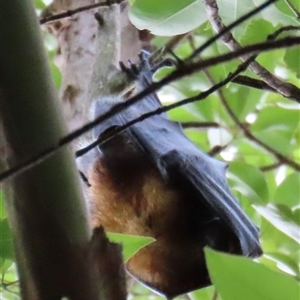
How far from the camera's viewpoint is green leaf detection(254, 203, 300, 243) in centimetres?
77

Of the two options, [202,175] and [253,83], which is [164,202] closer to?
[202,175]

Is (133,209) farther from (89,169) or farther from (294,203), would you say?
(294,203)

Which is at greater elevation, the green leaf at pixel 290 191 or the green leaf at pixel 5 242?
the green leaf at pixel 5 242

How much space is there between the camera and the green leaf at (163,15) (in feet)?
2.02

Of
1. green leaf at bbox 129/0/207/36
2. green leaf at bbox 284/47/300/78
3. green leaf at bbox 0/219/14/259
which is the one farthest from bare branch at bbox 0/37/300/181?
green leaf at bbox 284/47/300/78

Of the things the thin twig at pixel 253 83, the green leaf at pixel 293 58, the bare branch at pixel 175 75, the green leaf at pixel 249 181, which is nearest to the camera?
the bare branch at pixel 175 75

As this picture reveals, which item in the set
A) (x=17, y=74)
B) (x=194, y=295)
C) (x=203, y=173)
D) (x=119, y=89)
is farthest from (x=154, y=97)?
(x=17, y=74)

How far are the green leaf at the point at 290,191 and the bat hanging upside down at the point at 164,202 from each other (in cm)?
23

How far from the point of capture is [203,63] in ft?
0.91

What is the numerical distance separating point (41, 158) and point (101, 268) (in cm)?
9

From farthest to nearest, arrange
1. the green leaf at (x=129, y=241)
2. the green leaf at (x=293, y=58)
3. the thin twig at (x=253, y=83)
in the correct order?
1. the green leaf at (x=293, y=58)
2. the thin twig at (x=253, y=83)
3. the green leaf at (x=129, y=241)

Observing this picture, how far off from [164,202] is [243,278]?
37 centimetres

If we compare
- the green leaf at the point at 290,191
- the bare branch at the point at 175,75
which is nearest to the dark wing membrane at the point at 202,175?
the green leaf at the point at 290,191

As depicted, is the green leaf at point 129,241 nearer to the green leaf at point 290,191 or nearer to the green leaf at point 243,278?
the green leaf at point 243,278
